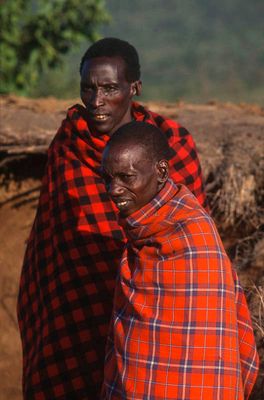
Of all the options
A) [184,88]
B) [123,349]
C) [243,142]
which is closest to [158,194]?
[123,349]

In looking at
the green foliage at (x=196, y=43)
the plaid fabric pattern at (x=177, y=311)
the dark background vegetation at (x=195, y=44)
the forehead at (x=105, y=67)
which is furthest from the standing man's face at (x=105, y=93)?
the green foliage at (x=196, y=43)

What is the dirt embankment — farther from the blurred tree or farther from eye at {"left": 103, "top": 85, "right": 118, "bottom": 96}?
the blurred tree

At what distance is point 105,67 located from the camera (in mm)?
4016

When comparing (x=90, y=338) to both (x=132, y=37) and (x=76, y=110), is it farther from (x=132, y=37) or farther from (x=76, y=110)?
(x=132, y=37)

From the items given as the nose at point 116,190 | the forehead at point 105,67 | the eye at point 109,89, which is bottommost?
the nose at point 116,190

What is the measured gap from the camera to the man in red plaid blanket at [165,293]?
286 cm

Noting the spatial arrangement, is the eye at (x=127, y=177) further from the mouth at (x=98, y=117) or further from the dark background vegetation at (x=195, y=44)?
the dark background vegetation at (x=195, y=44)

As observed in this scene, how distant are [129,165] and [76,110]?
123 cm

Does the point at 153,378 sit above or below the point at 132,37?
above

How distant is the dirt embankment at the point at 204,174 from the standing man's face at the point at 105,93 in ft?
4.39

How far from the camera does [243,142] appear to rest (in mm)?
6387

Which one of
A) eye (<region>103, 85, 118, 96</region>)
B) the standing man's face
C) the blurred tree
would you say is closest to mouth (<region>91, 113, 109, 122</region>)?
the standing man's face

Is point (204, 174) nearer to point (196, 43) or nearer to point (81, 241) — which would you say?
point (81, 241)

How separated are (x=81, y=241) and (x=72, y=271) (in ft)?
0.45
